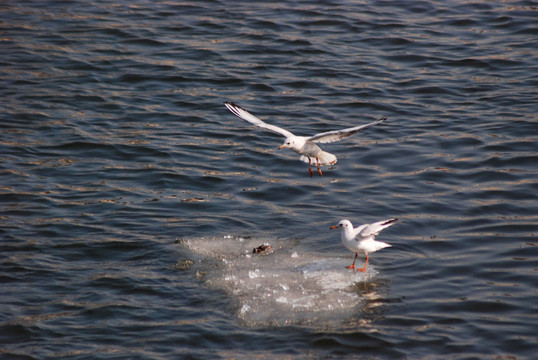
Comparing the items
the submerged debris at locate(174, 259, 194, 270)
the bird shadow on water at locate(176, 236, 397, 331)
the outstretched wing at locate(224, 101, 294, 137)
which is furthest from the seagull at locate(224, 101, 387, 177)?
the submerged debris at locate(174, 259, 194, 270)

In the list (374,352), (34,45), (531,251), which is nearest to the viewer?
(374,352)

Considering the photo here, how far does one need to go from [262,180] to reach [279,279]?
11.4ft

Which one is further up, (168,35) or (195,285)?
(168,35)

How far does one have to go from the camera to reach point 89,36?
19.2 meters

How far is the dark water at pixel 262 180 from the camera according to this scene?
895cm

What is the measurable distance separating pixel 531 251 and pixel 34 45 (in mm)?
12545

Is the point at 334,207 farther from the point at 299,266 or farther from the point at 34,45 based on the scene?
the point at 34,45

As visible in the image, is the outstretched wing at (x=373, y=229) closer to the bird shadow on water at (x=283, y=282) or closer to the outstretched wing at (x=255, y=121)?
the bird shadow on water at (x=283, y=282)

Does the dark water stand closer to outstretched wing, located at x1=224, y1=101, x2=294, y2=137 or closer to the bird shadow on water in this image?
the bird shadow on water

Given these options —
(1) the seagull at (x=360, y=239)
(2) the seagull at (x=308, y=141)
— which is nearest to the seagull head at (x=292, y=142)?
(2) the seagull at (x=308, y=141)

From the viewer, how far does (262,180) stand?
13094 millimetres

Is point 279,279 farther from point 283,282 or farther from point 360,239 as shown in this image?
point 360,239

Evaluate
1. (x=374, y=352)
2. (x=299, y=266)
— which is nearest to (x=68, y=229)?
(x=299, y=266)

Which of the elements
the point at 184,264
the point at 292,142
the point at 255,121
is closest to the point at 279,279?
the point at 184,264
